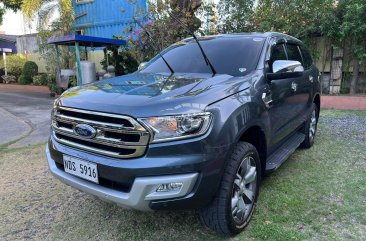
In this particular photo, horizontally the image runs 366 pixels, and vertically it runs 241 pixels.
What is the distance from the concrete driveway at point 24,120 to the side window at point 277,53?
15.5 ft

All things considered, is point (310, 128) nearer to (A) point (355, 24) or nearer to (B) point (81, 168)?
(B) point (81, 168)

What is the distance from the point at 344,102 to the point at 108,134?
810 centimetres

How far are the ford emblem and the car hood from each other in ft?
0.48

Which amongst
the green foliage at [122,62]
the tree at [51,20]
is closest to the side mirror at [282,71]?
the green foliage at [122,62]

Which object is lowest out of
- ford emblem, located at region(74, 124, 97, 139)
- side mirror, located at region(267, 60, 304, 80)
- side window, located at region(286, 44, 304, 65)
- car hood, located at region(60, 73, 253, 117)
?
ford emblem, located at region(74, 124, 97, 139)

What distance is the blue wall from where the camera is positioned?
14.7 m

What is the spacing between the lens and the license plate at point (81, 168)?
2.64 metres

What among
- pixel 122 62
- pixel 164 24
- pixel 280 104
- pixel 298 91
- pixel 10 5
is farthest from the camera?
pixel 10 5

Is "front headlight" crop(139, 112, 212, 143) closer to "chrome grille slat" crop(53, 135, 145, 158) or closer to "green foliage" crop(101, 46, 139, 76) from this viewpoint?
"chrome grille slat" crop(53, 135, 145, 158)

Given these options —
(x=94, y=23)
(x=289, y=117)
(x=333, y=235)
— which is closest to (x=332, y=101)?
(x=289, y=117)

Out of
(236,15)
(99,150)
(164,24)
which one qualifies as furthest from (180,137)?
(236,15)

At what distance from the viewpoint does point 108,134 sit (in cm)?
257

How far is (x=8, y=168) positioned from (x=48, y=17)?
11.2 m

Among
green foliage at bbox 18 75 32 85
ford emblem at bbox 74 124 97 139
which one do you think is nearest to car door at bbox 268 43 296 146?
ford emblem at bbox 74 124 97 139
